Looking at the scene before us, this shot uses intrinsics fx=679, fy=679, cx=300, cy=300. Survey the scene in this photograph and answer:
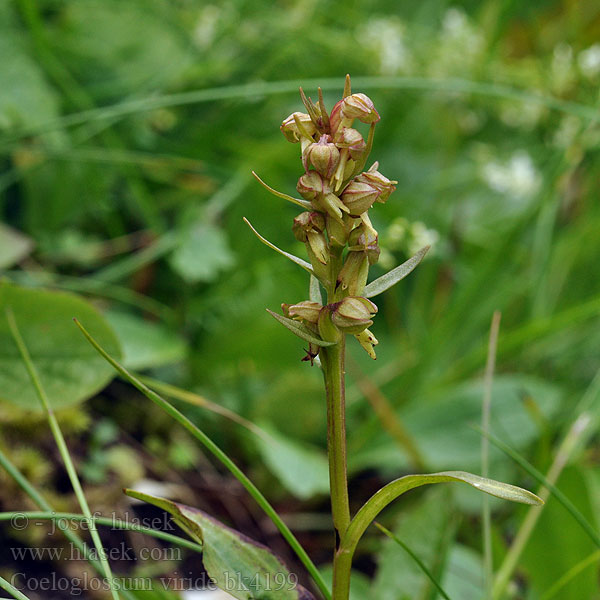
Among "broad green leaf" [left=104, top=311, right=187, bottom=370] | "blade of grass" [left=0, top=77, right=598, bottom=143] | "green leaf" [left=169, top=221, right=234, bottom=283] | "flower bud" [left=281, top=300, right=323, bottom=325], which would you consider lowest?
"flower bud" [left=281, top=300, right=323, bottom=325]

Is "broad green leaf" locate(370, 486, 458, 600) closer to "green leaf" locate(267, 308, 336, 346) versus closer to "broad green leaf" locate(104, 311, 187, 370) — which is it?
"green leaf" locate(267, 308, 336, 346)

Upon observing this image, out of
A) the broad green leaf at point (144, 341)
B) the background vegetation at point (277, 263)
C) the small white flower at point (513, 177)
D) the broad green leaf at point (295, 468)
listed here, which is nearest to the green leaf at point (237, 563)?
the background vegetation at point (277, 263)

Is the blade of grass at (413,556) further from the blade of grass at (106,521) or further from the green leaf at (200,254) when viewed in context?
the green leaf at (200,254)

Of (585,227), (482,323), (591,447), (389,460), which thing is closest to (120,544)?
(389,460)

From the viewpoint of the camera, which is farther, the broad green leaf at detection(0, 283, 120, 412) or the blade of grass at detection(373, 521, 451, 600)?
the broad green leaf at detection(0, 283, 120, 412)

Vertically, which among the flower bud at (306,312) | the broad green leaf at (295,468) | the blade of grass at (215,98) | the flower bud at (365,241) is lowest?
the flower bud at (306,312)

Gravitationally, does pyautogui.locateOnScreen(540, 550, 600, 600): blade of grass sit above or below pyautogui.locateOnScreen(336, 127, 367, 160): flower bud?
below

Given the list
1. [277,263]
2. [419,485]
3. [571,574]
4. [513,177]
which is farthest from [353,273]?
[513,177]

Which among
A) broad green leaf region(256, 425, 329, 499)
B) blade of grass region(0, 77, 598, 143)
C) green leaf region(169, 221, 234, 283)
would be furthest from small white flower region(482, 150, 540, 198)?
broad green leaf region(256, 425, 329, 499)
